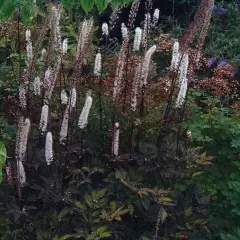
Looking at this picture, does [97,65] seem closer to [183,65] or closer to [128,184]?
[183,65]

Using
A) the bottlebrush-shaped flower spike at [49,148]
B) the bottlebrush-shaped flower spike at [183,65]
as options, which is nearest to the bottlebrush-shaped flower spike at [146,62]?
the bottlebrush-shaped flower spike at [183,65]

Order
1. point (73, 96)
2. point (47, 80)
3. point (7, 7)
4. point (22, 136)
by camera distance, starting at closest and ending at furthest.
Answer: point (7, 7), point (22, 136), point (73, 96), point (47, 80)

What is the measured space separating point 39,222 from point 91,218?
375mm

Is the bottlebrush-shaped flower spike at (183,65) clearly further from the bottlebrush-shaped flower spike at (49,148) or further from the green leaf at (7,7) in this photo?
the green leaf at (7,7)

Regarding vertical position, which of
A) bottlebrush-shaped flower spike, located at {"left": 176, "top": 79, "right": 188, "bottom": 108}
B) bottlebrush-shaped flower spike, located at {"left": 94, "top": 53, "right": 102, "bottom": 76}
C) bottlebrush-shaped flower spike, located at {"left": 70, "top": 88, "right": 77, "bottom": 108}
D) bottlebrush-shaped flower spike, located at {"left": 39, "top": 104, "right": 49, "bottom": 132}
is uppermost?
bottlebrush-shaped flower spike, located at {"left": 94, "top": 53, "right": 102, "bottom": 76}

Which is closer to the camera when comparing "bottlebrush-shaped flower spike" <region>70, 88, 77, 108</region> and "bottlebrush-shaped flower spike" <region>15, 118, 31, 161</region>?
"bottlebrush-shaped flower spike" <region>15, 118, 31, 161</region>

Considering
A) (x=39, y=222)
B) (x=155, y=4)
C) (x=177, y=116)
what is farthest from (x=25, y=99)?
(x=155, y=4)

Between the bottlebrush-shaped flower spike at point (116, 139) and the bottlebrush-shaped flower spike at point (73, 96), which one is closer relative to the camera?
the bottlebrush-shaped flower spike at point (73, 96)

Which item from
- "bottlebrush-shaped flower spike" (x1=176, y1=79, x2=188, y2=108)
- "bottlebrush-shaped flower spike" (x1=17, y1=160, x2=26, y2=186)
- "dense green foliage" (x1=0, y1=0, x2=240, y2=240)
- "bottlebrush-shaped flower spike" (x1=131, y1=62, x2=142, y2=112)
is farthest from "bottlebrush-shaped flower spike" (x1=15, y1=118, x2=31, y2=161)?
"bottlebrush-shaped flower spike" (x1=176, y1=79, x2=188, y2=108)

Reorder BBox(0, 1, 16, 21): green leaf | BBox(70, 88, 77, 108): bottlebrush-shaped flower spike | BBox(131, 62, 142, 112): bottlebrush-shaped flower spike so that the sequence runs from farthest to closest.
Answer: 1. BBox(131, 62, 142, 112): bottlebrush-shaped flower spike
2. BBox(70, 88, 77, 108): bottlebrush-shaped flower spike
3. BBox(0, 1, 16, 21): green leaf

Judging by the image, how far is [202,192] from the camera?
4.26 m

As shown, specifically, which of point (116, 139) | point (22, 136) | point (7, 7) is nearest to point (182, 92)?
point (116, 139)

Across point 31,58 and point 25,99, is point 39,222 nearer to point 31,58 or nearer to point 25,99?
point 25,99

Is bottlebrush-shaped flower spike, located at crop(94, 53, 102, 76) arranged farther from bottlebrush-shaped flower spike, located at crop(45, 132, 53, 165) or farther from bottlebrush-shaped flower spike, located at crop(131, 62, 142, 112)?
bottlebrush-shaped flower spike, located at crop(45, 132, 53, 165)
